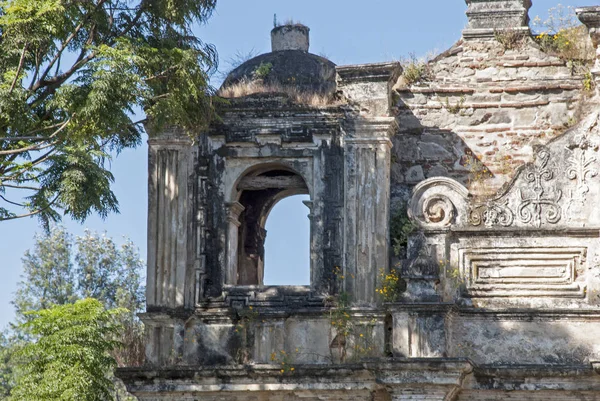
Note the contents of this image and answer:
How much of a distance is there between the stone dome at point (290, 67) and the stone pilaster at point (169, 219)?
4.83 ft

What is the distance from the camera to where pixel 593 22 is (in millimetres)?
16516

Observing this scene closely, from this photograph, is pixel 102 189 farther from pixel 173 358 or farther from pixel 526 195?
pixel 526 195

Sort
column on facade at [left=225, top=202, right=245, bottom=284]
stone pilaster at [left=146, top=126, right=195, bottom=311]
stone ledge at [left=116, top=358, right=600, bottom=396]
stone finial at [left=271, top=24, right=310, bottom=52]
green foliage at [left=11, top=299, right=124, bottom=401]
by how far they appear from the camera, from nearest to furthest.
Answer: stone ledge at [left=116, top=358, right=600, bottom=396]
green foliage at [left=11, top=299, right=124, bottom=401]
stone pilaster at [left=146, top=126, right=195, bottom=311]
column on facade at [left=225, top=202, right=245, bottom=284]
stone finial at [left=271, top=24, right=310, bottom=52]

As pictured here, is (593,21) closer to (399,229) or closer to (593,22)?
(593,22)

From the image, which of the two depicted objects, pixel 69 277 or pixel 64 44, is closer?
pixel 64 44

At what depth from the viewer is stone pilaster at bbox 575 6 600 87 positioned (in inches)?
647

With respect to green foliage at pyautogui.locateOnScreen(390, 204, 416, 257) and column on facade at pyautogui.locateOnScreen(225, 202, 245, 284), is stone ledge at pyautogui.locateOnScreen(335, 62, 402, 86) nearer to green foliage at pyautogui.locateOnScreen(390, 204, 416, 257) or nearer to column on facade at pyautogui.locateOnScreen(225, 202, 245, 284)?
green foliage at pyautogui.locateOnScreen(390, 204, 416, 257)

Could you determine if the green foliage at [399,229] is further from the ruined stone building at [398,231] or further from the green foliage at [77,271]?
the green foliage at [77,271]

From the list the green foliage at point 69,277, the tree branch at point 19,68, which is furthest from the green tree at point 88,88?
the green foliage at point 69,277

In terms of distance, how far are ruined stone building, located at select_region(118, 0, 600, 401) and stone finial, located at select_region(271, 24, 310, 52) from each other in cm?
69

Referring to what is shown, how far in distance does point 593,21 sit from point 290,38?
14.0 feet

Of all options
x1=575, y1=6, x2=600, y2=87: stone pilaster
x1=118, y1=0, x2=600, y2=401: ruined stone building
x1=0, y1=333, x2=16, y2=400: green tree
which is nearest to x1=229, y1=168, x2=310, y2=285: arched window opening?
x1=118, y1=0, x2=600, y2=401: ruined stone building

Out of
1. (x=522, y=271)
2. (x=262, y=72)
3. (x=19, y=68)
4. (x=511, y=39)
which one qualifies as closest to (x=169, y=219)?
(x=262, y=72)

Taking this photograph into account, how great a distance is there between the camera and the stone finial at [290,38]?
737 inches
